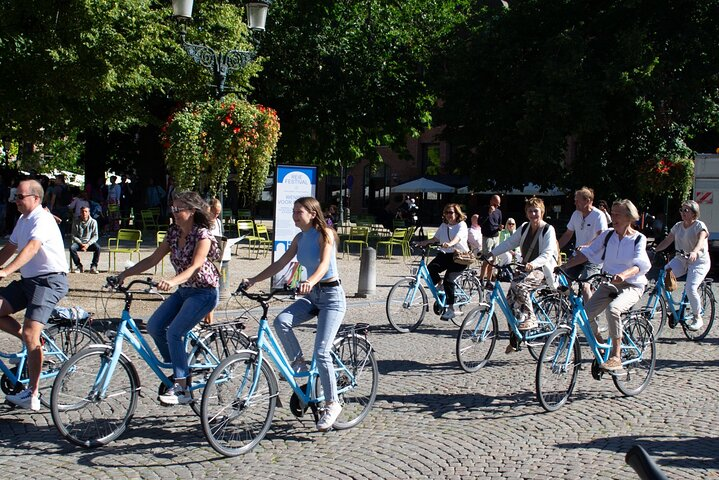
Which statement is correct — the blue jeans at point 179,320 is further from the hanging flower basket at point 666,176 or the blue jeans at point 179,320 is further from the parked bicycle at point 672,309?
the hanging flower basket at point 666,176

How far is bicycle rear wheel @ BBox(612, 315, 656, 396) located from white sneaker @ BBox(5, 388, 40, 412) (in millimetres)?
4638

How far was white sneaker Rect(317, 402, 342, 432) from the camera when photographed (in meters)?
6.03

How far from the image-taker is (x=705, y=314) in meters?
11.0

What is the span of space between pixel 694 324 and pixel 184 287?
697cm

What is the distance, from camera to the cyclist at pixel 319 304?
602cm

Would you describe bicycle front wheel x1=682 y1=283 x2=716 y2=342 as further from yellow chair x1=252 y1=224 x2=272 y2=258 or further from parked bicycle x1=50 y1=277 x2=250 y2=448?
yellow chair x1=252 y1=224 x2=272 y2=258

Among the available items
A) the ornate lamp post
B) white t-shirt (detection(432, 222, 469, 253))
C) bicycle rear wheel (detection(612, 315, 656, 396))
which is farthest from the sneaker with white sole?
the ornate lamp post

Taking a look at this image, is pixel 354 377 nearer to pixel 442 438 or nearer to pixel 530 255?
pixel 442 438

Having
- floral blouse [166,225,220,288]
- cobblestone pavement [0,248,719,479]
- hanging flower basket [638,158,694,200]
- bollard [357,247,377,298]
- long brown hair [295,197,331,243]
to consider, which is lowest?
cobblestone pavement [0,248,719,479]

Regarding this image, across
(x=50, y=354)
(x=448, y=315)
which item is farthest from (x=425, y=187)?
(x=50, y=354)

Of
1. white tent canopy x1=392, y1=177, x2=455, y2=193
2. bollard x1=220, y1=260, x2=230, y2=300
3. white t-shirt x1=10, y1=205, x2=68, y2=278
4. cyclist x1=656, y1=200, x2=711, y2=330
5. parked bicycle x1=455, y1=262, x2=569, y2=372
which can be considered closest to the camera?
white t-shirt x1=10, y1=205, x2=68, y2=278

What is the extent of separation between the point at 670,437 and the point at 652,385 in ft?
6.06

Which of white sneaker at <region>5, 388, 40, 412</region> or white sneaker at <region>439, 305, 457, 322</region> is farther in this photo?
white sneaker at <region>439, 305, 457, 322</region>

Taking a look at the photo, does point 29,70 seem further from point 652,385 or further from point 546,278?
point 652,385
